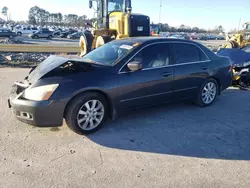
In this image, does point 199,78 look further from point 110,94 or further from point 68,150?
point 68,150

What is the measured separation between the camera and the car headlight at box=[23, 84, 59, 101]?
3.64 meters

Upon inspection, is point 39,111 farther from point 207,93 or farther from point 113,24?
point 113,24

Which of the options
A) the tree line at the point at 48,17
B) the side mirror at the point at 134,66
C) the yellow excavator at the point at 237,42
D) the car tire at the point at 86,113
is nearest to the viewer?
the car tire at the point at 86,113

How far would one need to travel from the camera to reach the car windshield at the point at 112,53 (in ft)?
14.6

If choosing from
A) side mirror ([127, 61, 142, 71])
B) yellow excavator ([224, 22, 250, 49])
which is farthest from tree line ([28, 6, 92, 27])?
side mirror ([127, 61, 142, 71])

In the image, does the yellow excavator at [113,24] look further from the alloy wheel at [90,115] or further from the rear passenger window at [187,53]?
the alloy wheel at [90,115]

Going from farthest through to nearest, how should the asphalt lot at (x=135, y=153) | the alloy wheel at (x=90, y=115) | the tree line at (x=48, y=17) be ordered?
the tree line at (x=48, y=17) < the alloy wheel at (x=90, y=115) < the asphalt lot at (x=135, y=153)

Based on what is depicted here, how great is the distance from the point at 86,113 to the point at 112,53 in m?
1.36

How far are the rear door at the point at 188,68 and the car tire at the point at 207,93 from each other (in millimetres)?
164

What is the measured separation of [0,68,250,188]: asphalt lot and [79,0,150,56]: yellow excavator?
5.27 meters

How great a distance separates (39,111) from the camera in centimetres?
362

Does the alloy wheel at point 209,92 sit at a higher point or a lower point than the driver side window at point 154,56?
lower

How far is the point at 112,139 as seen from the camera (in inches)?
155

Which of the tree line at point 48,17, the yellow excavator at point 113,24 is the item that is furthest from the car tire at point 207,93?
the tree line at point 48,17
